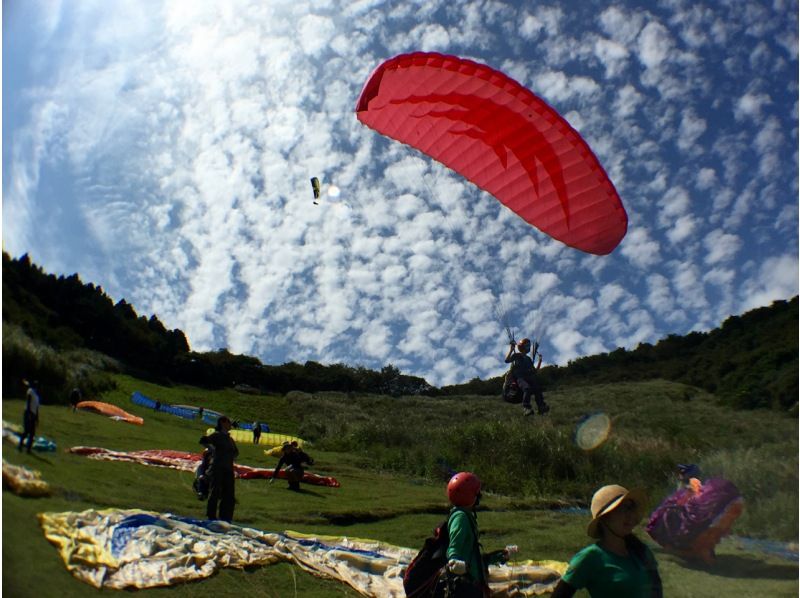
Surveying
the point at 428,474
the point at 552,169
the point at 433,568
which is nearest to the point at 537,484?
the point at 428,474

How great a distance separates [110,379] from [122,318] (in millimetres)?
1388

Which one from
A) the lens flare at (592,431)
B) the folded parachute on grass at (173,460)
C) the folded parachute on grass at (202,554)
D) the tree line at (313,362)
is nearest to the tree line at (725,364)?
the tree line at (313,362)

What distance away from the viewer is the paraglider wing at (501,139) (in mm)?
7293

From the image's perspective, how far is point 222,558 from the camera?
4988 mm

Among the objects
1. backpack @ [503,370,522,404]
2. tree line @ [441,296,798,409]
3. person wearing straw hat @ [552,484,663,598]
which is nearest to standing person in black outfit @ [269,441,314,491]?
backpack @ [503,370,522,404]

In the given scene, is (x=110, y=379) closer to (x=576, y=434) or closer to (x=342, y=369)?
(x=576, y=434)

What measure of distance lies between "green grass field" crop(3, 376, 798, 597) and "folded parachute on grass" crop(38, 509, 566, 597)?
0.39 feet

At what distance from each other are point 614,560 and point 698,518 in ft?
12.5

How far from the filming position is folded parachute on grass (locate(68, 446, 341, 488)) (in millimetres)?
6356

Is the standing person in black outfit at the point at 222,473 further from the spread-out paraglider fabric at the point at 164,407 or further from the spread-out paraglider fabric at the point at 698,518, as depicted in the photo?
the spread-out paraglider fabric at the point at 698,518

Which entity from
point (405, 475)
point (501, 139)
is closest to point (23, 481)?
point (501, 139)

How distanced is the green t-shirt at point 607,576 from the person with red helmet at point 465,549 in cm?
70

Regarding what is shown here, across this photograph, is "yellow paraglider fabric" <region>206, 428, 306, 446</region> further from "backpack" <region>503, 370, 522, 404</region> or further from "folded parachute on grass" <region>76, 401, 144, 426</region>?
"backpack" <region>503, 370, 522, 404</region>

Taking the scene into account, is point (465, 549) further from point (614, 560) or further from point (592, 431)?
point (592, 431)
